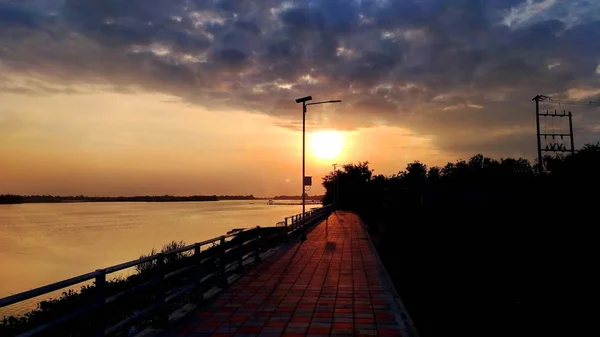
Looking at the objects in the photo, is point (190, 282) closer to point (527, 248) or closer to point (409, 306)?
point (409, 306)

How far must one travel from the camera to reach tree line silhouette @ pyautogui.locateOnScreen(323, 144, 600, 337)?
9438 mm

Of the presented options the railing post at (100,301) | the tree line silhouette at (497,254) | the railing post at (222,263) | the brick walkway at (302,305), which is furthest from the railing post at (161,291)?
the tree line silhouette at (497,254)

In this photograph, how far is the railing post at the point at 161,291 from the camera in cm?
686

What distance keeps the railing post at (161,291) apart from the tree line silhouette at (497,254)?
13.4 ft

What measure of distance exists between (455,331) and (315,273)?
17.2ft

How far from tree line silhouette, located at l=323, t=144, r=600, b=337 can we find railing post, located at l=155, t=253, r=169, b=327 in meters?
4.07

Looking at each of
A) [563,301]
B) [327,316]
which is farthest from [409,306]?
[563,301]

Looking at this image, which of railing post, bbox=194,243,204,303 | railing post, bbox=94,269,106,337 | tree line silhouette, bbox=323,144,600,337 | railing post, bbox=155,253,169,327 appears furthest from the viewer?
tree line silhouette, bbox=323,144,600,337

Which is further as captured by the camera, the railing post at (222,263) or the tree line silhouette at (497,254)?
the railing post at (222,263)

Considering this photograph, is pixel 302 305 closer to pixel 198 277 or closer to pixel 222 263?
pixel 198 277

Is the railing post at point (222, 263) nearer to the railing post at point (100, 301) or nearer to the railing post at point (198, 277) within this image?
the railing post at point (198, 277)

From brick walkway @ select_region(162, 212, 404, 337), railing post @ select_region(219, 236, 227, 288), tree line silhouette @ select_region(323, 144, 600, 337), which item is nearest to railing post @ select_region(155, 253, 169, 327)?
brick walkway @ select_region(162, 212, 404, 337)

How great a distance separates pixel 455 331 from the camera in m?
7.98

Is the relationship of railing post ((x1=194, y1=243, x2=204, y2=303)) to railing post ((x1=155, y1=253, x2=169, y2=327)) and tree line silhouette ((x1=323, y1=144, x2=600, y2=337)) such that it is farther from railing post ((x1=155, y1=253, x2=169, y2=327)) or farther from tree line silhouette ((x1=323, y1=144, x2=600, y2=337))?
tree line silhouette ((x1=323, y1=144, x2=600, y2=337))
